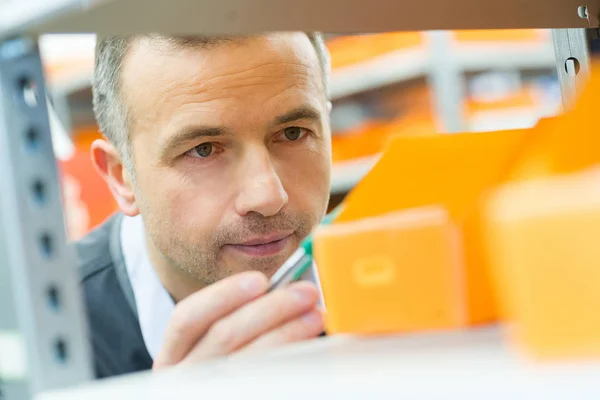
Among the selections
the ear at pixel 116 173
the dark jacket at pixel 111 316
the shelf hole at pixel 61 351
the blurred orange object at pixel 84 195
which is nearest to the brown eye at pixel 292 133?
the ear at pixel 116 173

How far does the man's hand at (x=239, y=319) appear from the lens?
667mm

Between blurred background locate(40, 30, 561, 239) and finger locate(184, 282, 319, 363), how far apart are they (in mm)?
2093

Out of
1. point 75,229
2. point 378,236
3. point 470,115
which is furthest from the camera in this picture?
point 470,115

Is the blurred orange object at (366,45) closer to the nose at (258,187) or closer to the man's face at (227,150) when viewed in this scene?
the man's face at (227,150)

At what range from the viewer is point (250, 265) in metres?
1.38

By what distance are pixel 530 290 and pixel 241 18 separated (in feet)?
1.19

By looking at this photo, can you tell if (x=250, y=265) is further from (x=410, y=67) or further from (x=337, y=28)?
(x=410, y=67)

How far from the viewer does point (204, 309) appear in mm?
730

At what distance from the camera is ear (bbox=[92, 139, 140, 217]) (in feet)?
5.13

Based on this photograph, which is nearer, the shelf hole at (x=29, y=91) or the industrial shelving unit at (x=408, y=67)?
the shelf hole at (x=29, y=91)

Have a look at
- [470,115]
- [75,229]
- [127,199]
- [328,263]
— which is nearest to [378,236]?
[328,263]

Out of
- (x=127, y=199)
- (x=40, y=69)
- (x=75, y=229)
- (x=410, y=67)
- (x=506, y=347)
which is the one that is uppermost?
(x=410, y=67)

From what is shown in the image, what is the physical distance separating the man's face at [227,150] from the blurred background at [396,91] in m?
1.38

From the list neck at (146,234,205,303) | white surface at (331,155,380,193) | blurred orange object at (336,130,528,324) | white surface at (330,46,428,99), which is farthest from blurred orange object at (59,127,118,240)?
blurred orange object at (336,130,528,324)
